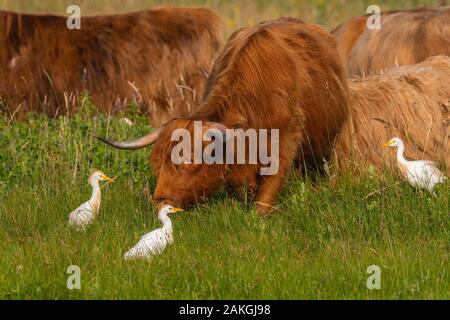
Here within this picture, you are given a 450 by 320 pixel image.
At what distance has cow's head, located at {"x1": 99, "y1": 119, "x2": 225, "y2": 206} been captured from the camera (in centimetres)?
743

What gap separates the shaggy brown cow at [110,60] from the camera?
11.3 metres

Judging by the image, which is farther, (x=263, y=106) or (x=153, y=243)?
(x=263, y=106)

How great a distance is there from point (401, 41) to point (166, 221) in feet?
16.0

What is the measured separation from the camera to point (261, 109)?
7.66 metres

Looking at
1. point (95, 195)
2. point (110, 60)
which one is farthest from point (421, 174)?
point (110, 60)
